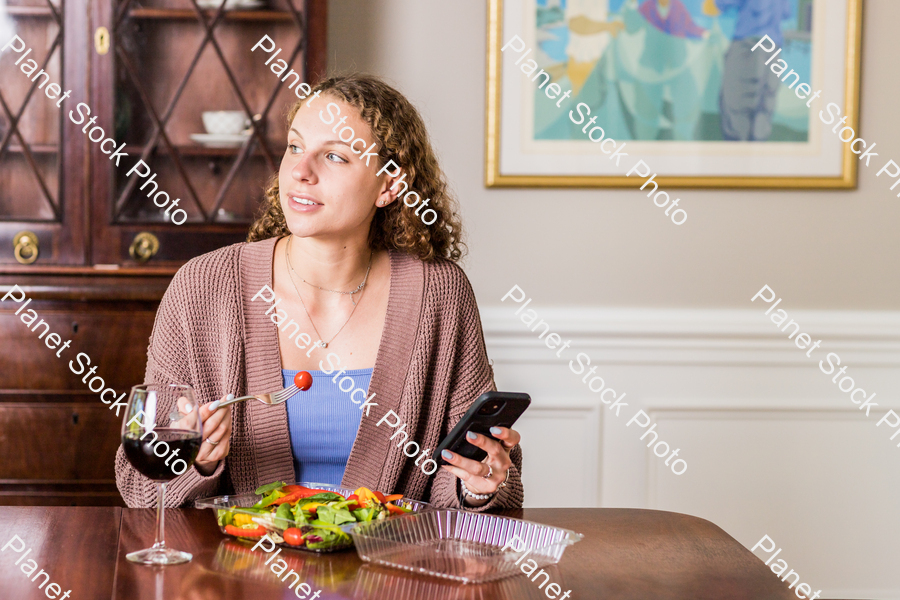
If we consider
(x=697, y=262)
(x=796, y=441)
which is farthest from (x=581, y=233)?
(x=796, y=441)

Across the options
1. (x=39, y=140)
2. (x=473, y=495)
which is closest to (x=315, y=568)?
(x=473, y=495)

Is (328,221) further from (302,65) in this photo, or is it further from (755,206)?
(755,206)

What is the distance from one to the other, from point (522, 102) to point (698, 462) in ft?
4.22

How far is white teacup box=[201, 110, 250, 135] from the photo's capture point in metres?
2.36

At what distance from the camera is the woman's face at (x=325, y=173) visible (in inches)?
64.3

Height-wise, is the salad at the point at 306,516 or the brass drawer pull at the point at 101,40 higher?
the brass drawer pull at the point at 101,40

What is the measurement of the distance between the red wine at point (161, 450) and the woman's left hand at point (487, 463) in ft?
1.35

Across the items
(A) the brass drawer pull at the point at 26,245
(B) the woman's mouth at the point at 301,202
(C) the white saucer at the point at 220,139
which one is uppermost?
(C) the white saucer at the point at 220,139

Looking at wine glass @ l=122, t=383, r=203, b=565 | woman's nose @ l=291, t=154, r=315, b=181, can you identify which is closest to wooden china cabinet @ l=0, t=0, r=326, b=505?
woman's nose @ l=291, t=154, r=315, b=181

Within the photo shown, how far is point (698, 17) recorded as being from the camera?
8.72 feet

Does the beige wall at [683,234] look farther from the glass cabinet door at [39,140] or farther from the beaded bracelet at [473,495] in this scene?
the beaded bracelet at [473,495]

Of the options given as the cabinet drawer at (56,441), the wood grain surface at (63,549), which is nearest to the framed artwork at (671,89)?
the cabinet drawer at (56,441)

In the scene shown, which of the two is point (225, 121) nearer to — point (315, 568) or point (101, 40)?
point (101, 40)

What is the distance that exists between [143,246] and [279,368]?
940mm
